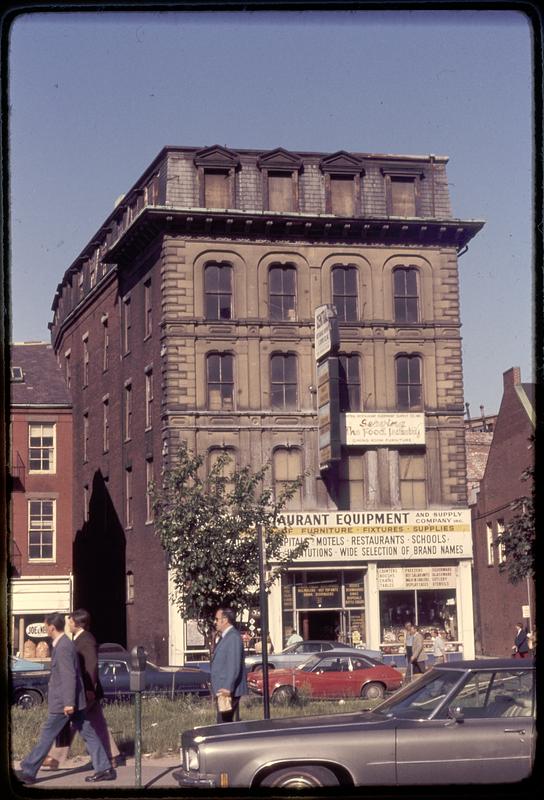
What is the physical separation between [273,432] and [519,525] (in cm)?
1958

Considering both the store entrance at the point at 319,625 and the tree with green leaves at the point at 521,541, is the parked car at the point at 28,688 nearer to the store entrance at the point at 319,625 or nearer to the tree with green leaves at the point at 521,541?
the tree with green leaves at the point at 521,541

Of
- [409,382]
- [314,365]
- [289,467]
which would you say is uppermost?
[314,365]

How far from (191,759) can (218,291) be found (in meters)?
31.8

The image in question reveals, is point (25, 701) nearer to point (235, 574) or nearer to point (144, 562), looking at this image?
point (235, 574)

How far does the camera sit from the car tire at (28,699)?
22938mm

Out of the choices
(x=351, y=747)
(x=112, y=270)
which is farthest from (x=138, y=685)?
(x=112, y=270)

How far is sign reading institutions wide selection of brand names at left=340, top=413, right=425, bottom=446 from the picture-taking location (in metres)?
41.1

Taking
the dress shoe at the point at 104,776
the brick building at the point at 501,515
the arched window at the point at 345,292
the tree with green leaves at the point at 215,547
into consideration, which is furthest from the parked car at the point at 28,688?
the brick building at the point at 501,515

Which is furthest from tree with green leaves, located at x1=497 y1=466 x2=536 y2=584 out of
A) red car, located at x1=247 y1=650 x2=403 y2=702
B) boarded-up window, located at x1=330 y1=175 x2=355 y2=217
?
boarded-up window, located at x1=330 y1=175 x2=355 y2=217

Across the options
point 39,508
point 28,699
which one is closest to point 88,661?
point 28,699

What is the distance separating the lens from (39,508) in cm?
4816

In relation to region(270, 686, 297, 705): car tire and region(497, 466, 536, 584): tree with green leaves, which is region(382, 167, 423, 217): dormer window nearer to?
region(270, 686, 297, 705): car tire

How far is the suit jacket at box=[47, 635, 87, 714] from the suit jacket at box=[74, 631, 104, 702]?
0.40 metres

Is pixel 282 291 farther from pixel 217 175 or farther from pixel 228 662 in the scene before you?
pixel 228 662
